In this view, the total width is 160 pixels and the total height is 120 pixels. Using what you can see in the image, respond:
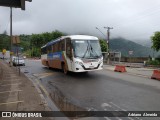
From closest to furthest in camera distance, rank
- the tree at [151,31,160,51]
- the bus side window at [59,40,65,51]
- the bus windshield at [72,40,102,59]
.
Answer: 1. the bus windshield at [72,40,102,59]
2. the bus side window at [59,40,65,51]
3. the tree at [151,31,160,51]

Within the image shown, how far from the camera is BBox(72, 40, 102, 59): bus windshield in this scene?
1848 centimetres

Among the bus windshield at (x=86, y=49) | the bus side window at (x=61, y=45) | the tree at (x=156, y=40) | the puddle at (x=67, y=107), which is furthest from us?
the tree at (x=156, y=40)

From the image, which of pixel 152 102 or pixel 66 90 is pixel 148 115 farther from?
pixel 66 90

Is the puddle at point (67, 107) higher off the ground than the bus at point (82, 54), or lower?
lower

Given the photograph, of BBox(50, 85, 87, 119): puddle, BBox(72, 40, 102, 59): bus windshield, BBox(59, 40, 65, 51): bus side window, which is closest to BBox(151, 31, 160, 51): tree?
BBox(59, 40, 65, 51): bus side window

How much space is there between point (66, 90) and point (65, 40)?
315 inches

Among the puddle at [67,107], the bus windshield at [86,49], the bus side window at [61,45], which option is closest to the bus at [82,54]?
the bus windshield at [86,49]

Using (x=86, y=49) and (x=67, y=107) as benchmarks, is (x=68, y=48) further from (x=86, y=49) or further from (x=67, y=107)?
(x=67, y=107)

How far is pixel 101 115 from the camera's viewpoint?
8297mm

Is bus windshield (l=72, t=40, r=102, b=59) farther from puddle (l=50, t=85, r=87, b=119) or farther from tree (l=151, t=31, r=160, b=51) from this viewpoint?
tree (l=151, t=31, r=160, b=51)

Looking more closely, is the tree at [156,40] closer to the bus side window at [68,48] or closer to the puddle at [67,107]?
the bus side window at [68,48]

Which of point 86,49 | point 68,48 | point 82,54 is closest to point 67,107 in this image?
point 82,54

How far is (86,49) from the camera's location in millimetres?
18734

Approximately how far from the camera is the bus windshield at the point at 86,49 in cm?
1848
